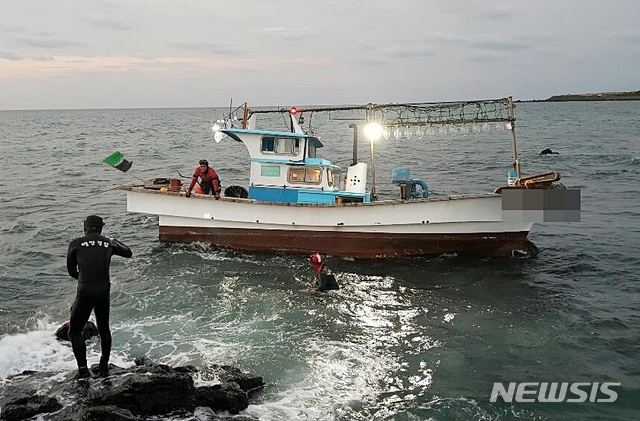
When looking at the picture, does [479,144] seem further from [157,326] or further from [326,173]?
[157,326]

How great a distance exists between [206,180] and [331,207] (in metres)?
4.15

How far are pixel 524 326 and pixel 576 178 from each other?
22.9 metres

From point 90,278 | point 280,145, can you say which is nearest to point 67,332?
point 90,278

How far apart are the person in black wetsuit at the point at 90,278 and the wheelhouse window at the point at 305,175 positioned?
9.47 meters

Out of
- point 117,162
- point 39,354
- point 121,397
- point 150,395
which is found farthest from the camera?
point 117,162

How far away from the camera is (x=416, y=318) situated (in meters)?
11.6

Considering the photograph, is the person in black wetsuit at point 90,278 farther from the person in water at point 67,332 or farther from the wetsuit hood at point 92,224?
the person in water at point 67,332

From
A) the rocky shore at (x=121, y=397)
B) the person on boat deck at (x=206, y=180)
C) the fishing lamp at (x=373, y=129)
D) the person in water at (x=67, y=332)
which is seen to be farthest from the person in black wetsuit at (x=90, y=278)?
the fishing lamp at (x=373, y=129)

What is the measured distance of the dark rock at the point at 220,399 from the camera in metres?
7.31

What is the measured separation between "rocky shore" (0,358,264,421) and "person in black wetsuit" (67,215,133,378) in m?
0.44

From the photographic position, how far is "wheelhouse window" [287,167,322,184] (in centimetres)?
1669

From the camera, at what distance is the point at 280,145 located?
661 inches

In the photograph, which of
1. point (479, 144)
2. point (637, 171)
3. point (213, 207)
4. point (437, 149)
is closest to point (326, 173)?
point (213, 207)

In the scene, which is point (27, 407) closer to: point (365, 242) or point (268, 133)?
point (365, 242)
